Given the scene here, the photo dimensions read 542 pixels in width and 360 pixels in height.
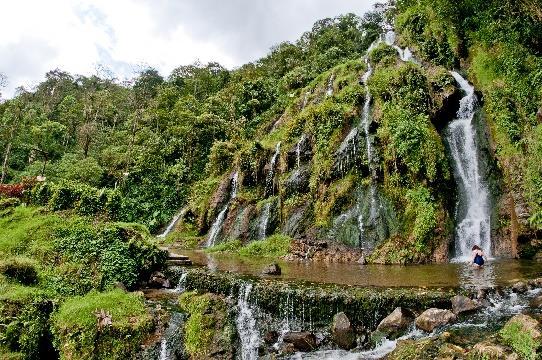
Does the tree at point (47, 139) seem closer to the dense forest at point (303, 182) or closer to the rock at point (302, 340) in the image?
the dense forest at point (303, 182)

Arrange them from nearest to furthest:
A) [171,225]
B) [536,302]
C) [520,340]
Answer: [520,340] → [536,302] → [171,225]

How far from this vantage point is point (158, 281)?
13.4 meters

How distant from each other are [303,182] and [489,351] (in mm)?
15690

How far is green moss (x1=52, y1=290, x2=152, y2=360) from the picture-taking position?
9.39 meters

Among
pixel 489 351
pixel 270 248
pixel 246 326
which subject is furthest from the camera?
pixel 270 248

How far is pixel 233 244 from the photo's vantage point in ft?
74.6

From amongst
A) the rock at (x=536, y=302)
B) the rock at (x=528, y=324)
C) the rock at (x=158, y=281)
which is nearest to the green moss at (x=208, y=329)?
the rock at (x=158, y=281)

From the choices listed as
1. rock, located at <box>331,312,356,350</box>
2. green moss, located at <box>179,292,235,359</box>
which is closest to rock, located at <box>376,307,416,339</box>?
rock, located at <box>331,312,356,350</box>

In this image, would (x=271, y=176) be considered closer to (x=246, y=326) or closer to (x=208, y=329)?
(x=246, y=326)

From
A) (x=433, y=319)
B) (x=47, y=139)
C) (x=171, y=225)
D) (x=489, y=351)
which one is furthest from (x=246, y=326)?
(x=47, y=139)

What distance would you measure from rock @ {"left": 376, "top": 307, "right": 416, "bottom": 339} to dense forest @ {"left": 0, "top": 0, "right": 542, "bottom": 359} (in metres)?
5.67

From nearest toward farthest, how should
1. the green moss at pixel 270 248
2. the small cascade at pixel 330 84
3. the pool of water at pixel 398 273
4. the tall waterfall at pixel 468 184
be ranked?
1. the pool of water at pixel 398 273
2. the tall waterfall at pixel 468 184
3. the green moss at pixel 270 248
4. the small cascade at pixel 330 84

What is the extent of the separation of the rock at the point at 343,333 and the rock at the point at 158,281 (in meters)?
5.96

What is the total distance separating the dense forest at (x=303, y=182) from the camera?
11.2 metres
